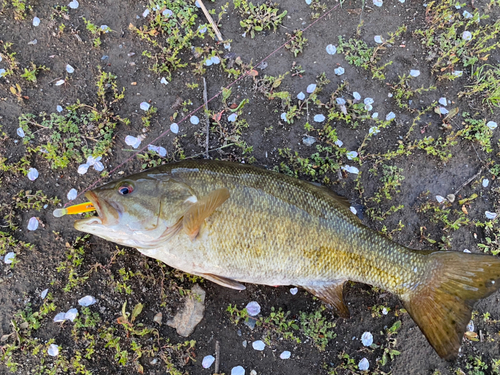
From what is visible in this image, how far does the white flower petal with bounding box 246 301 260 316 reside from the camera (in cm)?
291

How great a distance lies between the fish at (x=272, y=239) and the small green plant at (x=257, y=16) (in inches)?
66.7

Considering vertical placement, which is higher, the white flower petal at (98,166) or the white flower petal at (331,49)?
the white flower petal at (331,49)

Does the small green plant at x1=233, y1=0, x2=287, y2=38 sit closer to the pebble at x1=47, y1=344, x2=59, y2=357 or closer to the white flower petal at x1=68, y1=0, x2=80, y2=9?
the white flower petal at x1=68, y1=0, x2=80, y2=9

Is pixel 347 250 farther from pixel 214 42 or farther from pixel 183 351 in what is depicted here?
pixel 214 42

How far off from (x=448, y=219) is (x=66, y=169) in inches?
149

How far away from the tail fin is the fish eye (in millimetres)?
2345

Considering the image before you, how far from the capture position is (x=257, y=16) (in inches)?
129

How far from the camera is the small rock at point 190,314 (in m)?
2.83

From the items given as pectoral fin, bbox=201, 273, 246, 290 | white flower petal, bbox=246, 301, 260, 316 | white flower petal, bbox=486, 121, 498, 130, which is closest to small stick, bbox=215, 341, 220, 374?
white flower petal, bbox=246, 301, 260, 316

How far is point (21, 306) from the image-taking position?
2.74 metres

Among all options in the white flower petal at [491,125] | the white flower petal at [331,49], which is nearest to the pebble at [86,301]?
the white flower petal at [331,49]

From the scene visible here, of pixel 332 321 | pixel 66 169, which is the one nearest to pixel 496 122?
pixel 332 321

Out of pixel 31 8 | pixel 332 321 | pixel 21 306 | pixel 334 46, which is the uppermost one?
pixel 31 8

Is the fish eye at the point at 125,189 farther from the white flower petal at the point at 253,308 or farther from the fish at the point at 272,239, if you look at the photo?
the white flower petal at the point at 253,308
